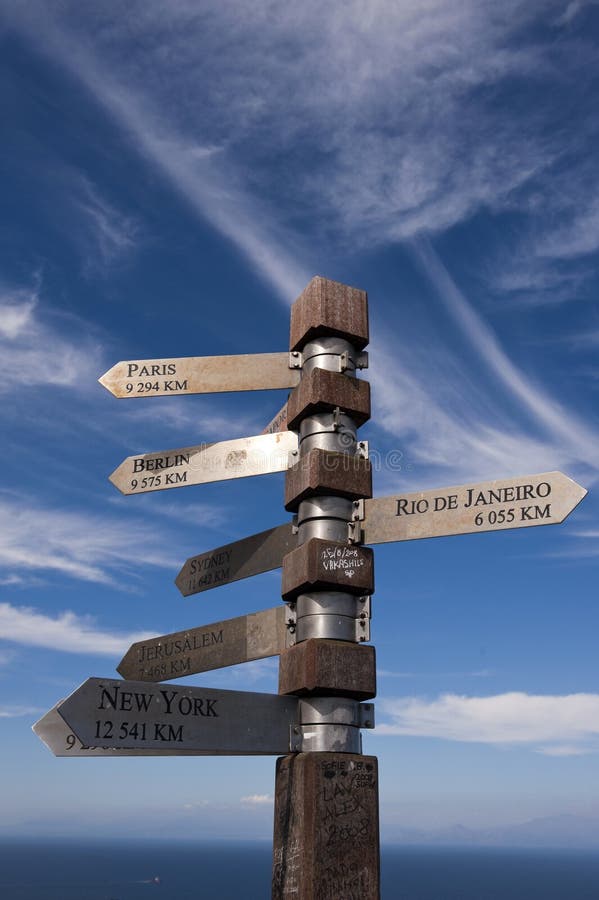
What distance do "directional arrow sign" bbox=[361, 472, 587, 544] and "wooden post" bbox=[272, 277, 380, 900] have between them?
10.4 inches

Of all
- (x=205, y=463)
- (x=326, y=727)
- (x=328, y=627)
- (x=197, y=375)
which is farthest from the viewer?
(x=197, y=375)

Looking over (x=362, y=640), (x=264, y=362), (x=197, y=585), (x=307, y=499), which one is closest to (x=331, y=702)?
(x=362, y=640)

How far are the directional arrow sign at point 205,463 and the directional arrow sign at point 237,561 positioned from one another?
592 millimetres

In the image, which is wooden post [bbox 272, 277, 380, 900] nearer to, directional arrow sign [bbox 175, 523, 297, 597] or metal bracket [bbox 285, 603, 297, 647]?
metal bracket [bbox 285, 603, 297, 647]

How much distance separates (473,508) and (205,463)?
97.5 inches

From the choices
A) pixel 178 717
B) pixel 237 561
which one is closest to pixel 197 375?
pixel 237 561

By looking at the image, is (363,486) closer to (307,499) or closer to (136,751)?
(307,499)

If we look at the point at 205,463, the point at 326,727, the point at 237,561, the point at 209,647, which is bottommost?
the point at 326,727

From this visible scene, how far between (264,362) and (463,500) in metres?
2.23

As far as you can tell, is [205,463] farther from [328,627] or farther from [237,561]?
[328,627]

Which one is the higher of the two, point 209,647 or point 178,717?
point 209,647

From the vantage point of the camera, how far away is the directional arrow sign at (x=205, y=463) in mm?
7180

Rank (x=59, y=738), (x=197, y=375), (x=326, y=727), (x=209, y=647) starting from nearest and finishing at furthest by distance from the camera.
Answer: (x=59, y=738) < (x=326, y=727) < (x=209, y=647) < (x=197, y=375)

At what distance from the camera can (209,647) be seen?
7012 millimetres
